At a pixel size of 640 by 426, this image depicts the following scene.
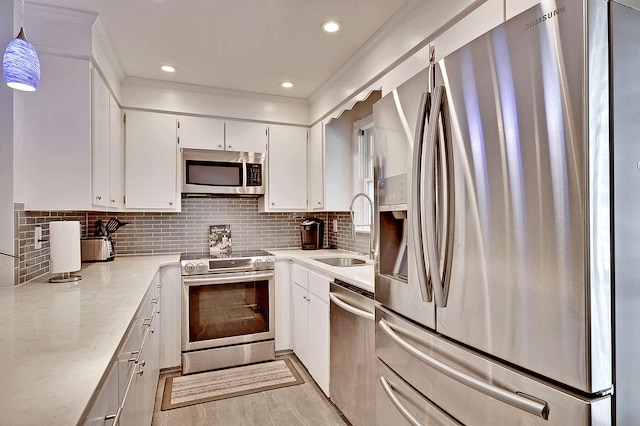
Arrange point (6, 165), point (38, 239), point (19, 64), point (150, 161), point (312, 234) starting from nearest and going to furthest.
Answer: point (19, 64)
point (6, 165)
point (38, 239)
point (150, 161)
point (312, 234)

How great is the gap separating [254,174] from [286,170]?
33 centimetres

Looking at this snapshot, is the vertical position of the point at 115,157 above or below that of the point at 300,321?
above

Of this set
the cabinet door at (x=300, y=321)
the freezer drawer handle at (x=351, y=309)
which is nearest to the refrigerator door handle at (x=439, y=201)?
the freezer drawer handle at (x=351, y=309)

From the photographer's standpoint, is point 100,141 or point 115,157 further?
point 115,157

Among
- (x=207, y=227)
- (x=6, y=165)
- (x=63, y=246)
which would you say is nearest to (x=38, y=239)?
(x=63, y=246)

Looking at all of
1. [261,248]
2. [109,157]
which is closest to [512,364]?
[109,157]

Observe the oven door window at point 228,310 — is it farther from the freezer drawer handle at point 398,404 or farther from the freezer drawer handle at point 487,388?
the freezer drawer handle at point 487,388

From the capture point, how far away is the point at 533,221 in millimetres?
864

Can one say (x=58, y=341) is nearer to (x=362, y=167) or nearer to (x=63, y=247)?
(x=63, y=247)

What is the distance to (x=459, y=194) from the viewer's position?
1.08 m

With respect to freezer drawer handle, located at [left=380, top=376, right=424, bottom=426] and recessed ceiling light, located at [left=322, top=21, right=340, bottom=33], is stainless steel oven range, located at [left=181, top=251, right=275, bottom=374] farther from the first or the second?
recessed ceiling light, located at [left=322, top=21, right=340, bottom=33]

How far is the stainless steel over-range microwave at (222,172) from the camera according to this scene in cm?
317

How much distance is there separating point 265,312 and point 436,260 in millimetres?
2269

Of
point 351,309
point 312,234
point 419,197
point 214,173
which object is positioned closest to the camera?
point 419,197
